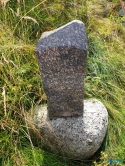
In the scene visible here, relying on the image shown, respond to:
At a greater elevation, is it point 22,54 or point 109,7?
point 109,7

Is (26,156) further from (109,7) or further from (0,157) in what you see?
(109,7)

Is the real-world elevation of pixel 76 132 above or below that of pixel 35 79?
below

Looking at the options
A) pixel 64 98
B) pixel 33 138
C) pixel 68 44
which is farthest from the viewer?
pixel 33 138

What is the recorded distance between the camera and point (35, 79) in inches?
86.1

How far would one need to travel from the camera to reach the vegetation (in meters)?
1.97

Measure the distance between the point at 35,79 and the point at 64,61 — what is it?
24.0 inches

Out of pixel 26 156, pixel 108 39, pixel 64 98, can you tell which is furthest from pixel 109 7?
pixel 26 156

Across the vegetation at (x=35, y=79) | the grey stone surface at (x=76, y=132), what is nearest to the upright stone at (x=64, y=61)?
the grey stone surface at (x=76, y=132)

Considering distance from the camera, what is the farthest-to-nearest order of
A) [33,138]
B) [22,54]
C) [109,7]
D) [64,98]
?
[109,7] → [22,54] → [33,138] → [64,98]

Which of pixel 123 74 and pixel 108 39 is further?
pixel 108 39

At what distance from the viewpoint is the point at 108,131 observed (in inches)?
85.7

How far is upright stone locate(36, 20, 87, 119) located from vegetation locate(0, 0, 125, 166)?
0.96ft

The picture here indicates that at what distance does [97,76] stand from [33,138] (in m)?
0.91

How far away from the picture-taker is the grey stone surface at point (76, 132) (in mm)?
1963
